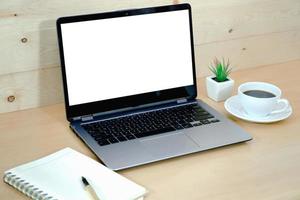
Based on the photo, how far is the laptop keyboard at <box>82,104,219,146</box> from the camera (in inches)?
45.2

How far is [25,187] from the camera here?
95cm

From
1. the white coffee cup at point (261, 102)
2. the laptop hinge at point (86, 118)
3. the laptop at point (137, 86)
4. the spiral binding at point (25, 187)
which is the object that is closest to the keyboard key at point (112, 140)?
the laptop at point (137, 86)

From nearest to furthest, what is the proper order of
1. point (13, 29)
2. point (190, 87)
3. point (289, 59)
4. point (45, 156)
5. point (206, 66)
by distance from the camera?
1. point (45, 156)
2. point (13, 29)
3. point (190, 87)
4. point (206, 66)
5. point (289, 59)

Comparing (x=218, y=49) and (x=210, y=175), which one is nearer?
(x=210, y=175)

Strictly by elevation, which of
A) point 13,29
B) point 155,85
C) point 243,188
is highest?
point 13,29

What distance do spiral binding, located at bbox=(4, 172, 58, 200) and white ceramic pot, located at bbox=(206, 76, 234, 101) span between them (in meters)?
0.58

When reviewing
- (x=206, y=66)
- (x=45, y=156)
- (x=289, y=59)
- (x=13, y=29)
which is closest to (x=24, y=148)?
(x=45, y=156)

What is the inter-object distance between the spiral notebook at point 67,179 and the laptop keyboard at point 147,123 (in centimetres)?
10

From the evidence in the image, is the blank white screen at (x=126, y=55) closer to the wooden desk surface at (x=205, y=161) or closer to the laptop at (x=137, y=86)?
the laptop at (x=137, y=86)

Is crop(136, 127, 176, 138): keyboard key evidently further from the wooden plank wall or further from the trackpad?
the wooden plank wall

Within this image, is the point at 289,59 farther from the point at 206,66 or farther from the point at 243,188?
the point at 243,188

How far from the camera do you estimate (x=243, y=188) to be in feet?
3.20

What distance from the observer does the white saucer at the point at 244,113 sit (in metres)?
1.23

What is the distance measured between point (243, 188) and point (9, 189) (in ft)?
1.45
